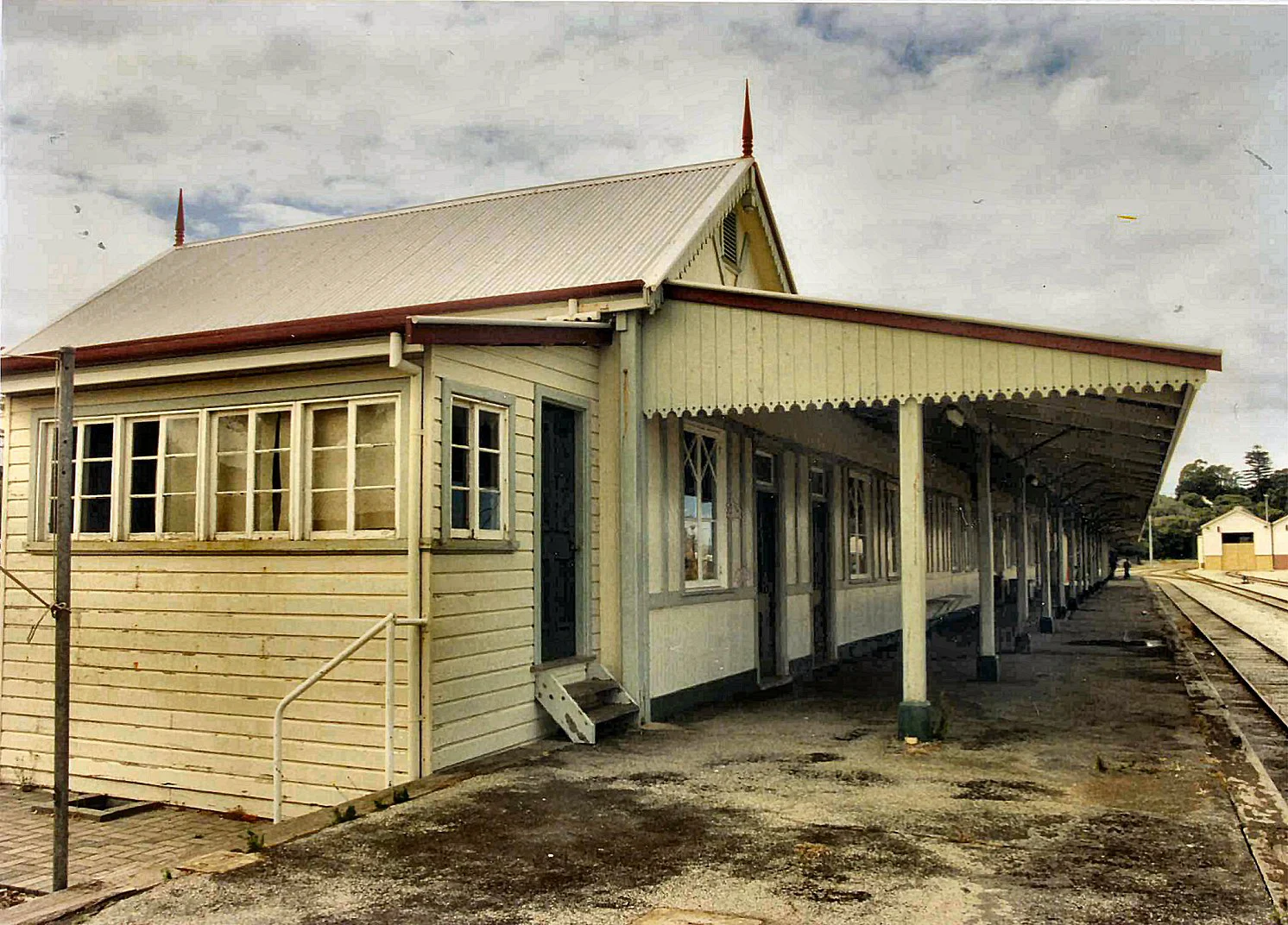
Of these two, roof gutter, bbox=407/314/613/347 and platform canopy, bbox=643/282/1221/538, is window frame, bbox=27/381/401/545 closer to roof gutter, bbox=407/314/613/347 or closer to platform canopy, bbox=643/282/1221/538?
roof gutter, bbox=407/314/613/347

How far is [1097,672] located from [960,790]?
811cm

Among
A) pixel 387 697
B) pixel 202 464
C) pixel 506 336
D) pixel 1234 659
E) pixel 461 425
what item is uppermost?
pixel 506 336

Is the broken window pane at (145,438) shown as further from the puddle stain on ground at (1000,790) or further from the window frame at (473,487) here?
the puddle stain on ground at (1000,790)

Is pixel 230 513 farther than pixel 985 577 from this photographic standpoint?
No

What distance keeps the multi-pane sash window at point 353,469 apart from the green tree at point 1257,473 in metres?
129

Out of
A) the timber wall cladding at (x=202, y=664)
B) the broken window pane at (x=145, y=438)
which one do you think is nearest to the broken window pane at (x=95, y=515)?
the timber wall cladding at (x=202, y=664)

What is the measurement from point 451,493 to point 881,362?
3511 mm

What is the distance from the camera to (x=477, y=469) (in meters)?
8.11

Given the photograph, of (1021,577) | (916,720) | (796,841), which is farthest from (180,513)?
(1021,577)

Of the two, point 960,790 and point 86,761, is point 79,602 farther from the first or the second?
point 960,790

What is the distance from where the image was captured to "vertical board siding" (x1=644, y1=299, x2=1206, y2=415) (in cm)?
821

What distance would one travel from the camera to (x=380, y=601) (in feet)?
25.3

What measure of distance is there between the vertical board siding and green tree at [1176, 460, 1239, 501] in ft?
471

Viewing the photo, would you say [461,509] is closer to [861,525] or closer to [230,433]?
[230,433]
